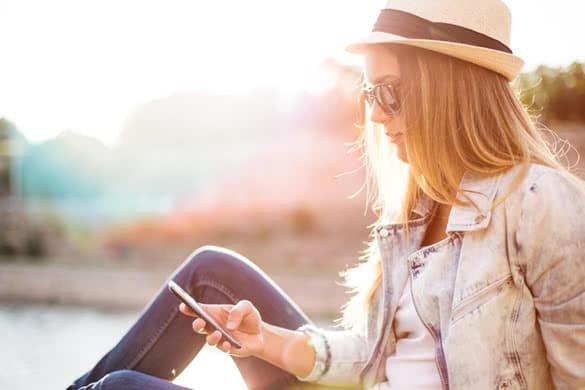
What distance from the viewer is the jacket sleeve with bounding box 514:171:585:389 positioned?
43.9 inches

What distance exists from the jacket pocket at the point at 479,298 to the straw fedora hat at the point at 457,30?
36 cm

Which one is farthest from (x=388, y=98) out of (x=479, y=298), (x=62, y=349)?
(x=62, y=349)

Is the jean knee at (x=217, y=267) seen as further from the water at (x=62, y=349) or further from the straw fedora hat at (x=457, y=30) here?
the water at (x=62, y=349)

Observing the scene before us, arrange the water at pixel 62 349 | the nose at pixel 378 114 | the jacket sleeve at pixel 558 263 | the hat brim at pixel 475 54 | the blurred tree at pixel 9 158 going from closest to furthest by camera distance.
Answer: the jacket sleeve at pixel 558 263
the hat brim at pixel 475 54
the nose at pixel 378 114
the water at pixel 62 349
the blurred tree at pixel 9 158

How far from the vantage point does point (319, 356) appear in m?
1.51

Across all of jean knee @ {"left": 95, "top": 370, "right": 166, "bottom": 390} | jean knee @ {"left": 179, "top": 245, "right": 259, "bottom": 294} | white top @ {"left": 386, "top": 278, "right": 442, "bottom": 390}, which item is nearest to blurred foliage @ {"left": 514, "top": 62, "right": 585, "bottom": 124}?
jean knee @ {"left": 179, "top": 245, "right": 259, "bottom": 294}

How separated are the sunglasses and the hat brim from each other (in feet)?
0.27

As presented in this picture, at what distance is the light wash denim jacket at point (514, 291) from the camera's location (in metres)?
1.13

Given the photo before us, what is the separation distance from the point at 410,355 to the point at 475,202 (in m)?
0.31

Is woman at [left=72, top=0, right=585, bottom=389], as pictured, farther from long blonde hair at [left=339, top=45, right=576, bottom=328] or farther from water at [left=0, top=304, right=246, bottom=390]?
water at [left=0, top=304, right=246, bottom=390]


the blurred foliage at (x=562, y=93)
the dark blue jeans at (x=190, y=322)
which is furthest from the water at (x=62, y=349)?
the blurred foliage at (x=562, y=93)

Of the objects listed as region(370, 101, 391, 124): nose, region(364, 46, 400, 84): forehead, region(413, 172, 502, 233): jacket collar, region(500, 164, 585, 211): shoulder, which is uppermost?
region(364, 46, 400, 84): forehead

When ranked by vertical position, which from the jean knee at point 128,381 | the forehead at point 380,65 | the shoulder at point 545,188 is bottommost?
the jean knee at point 128,381

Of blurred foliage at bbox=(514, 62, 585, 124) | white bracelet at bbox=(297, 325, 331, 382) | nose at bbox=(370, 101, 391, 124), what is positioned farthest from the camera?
blurred foliage at bbox=(514, 62, 585, 124)
